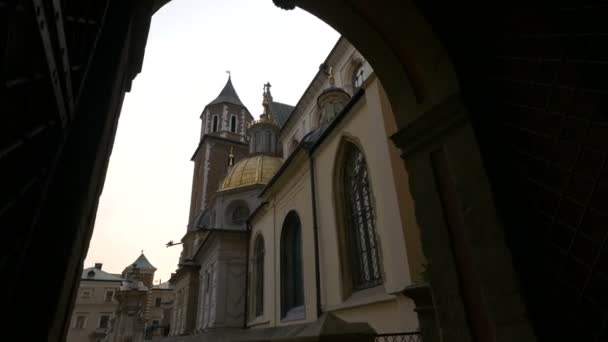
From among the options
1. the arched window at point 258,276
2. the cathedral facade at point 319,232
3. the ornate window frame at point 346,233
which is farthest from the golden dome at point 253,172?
the ornate window frame at point 346,233

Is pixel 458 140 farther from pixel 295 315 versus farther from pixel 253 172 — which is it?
pixel 253 172

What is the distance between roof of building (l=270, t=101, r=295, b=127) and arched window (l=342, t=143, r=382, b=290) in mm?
22269

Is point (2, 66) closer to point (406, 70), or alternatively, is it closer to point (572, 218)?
point (572, 218)

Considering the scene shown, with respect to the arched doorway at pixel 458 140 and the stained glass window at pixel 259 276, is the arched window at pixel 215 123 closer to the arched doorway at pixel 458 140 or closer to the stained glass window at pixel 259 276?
the stained glass window at pixel 259 276

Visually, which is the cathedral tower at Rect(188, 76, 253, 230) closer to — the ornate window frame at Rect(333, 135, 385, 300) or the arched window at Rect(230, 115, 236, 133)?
the arched window at Rect(230, 115, 236, 133)

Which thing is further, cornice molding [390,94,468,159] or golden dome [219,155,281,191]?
golden dome [219,155,281,191]

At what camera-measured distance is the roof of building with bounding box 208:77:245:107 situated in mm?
37812

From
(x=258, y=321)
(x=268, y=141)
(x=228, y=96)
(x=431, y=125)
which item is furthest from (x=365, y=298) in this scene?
(x=228, y=96)

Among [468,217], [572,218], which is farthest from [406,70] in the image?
[572,218]

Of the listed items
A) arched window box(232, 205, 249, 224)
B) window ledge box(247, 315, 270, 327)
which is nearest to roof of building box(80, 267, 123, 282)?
arched window box(232, 205, 249, 224)

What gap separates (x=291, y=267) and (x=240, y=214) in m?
11.1

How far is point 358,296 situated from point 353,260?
924 millimetres

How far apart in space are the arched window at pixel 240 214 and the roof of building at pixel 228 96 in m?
19.0

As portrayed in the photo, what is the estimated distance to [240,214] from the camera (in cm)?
2245
